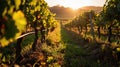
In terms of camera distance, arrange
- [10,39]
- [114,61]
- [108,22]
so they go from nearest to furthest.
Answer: [10,39] < [114,61] < [108,22]

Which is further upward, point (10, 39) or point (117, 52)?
point (10, 39)

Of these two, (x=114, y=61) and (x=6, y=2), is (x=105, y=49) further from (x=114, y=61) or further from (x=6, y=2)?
(x=6, y=2)

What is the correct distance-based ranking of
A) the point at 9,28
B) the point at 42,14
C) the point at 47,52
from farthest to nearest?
the point at 42,14, the point at 47,52, the point at 9,28

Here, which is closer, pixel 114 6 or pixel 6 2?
pixel 6 2

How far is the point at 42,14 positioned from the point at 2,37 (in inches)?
544

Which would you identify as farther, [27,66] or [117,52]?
[117,52]

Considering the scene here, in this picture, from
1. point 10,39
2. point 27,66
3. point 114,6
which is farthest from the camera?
point 114,6

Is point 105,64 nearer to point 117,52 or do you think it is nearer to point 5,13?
point 117,52

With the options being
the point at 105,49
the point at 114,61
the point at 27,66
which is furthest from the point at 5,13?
the point at 105,49


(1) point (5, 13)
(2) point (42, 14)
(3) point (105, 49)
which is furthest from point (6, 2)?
(2) point (42, 14)

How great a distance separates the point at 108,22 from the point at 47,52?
24.2 feet

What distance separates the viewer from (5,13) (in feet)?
9.22

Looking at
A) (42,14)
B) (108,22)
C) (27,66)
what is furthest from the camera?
(108,22)

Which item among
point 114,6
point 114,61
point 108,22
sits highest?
point 114,6
